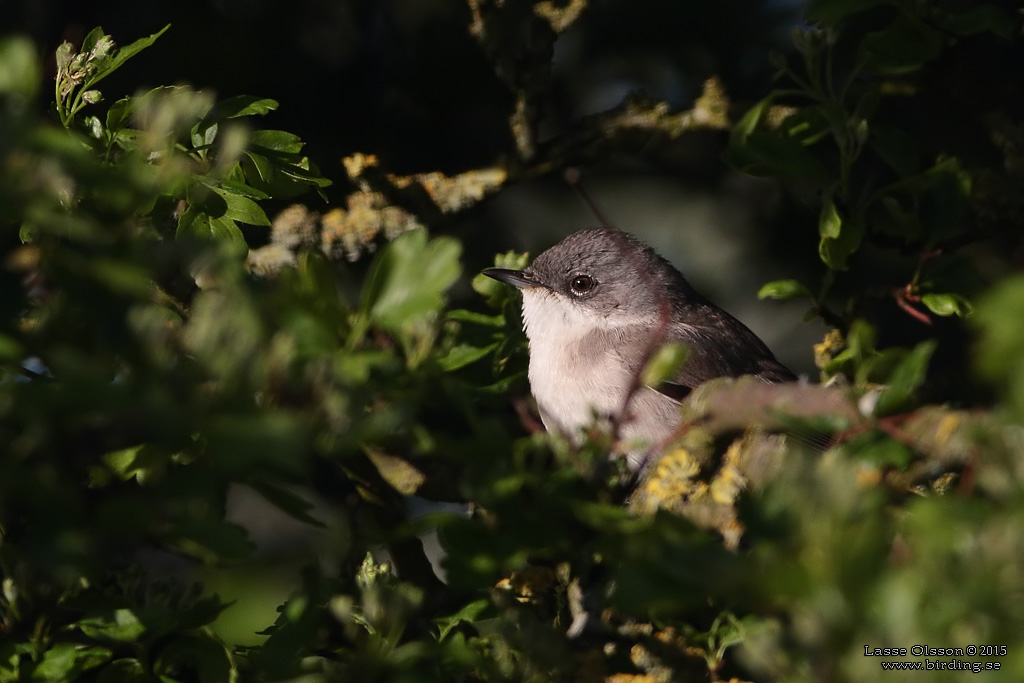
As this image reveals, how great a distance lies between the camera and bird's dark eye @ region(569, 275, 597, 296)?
16.7 ft

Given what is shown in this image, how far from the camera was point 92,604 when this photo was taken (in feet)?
6.93

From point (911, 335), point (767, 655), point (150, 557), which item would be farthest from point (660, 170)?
point (767, 655)

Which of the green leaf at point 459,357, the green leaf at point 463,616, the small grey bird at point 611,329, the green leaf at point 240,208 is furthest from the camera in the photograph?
the small grey bird at point 611,329

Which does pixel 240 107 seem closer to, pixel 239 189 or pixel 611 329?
pixel 239 189

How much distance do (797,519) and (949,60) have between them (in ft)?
12.9

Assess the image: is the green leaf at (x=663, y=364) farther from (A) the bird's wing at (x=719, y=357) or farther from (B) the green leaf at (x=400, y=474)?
(A) the bird's wing at (x=719, y=357)

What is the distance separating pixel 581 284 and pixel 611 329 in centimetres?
27

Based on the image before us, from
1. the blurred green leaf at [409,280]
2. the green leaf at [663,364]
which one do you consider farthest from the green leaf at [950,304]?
the blurred green leaf at [409,280]

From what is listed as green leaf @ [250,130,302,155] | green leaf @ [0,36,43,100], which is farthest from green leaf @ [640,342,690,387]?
green leaf @ [250,130,302,155]

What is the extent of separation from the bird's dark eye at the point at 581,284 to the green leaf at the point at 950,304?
71.2 inches

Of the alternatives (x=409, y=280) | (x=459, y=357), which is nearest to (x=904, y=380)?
(x=409, y=280)

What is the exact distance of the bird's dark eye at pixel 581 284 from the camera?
508 centimetres

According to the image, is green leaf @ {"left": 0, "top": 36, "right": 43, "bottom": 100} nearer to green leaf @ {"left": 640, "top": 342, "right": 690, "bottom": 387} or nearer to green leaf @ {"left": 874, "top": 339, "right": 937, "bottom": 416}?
green leaf @ {"left": 640, "top": 342, "right": 690, "bottom": 387}

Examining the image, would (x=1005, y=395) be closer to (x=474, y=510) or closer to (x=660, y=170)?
(x=474, y=510)
